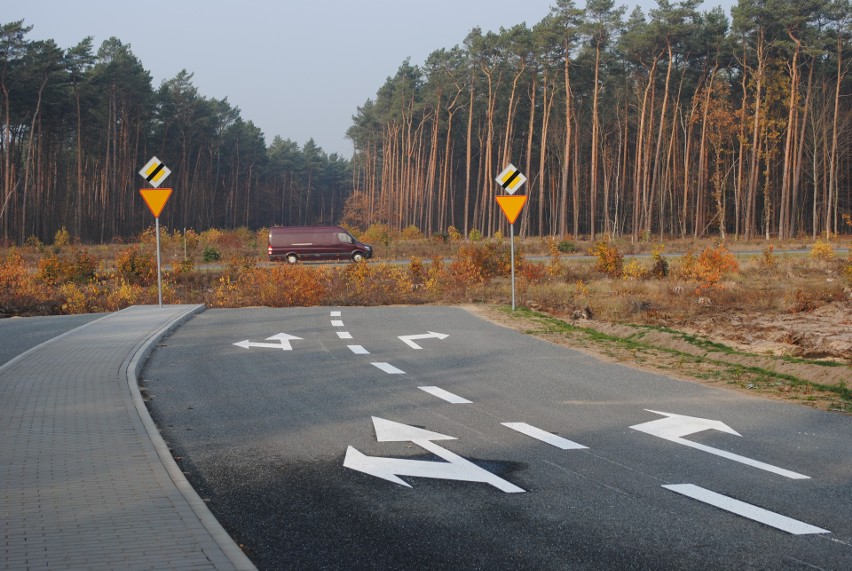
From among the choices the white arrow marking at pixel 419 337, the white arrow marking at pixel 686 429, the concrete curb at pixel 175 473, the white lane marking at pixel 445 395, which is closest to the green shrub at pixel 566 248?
the white arrow marking at pixel 419 337

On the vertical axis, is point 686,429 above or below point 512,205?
below

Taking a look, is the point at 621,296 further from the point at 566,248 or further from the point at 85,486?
the point at 566,248

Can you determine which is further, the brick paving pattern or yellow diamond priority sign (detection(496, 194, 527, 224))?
yellow diamond priority sign (detection(496, 194, 527, 224))

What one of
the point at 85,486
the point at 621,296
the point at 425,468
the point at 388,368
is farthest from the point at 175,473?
the point at 621,296

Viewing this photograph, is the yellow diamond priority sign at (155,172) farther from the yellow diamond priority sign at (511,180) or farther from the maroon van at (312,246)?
the maroon van at (312,246)

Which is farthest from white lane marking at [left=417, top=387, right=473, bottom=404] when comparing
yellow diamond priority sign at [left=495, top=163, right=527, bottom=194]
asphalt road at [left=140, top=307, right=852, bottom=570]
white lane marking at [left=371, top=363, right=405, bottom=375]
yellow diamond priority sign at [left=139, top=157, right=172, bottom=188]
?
yellow diamond priority sign at [left=139, top=157, right=172, bottom=188]

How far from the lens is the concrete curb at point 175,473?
14.5 ft

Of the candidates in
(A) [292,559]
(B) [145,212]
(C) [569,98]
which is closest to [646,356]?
(A) [292,559]

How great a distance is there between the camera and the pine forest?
55031mm

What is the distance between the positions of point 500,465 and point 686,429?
2220 mm

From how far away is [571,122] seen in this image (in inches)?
2766

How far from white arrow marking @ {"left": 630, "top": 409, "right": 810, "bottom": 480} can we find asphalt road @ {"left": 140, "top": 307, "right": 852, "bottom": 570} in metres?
0.03

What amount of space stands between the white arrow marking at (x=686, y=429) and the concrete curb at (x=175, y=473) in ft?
13.3

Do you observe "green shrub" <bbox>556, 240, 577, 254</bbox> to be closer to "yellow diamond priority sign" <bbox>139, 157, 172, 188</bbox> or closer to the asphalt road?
"yellow diamond priority sign" <bbox>139, 157, 172, 188</bbox>
